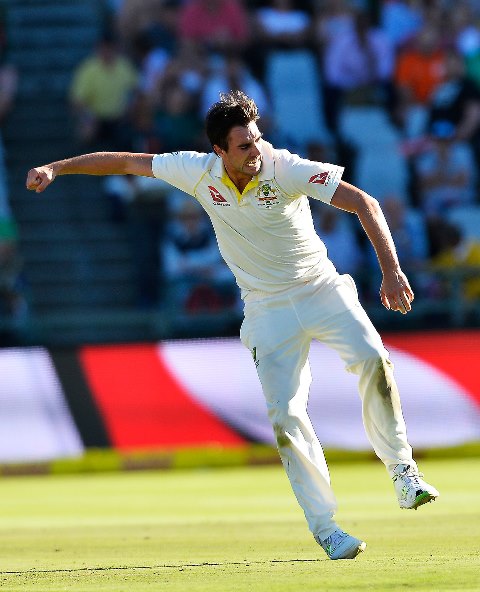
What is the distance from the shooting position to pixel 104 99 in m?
14.4

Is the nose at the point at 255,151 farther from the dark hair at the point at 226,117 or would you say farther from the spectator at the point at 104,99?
the spectator at the point at 104,99

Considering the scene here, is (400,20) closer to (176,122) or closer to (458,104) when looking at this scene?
(458,104)

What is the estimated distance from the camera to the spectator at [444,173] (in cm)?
1384

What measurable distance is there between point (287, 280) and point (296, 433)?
0.63 meters

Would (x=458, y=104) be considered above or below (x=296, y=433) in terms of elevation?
below

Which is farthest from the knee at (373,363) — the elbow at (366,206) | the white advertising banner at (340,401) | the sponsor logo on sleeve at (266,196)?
the white advertising banner at (340,401)

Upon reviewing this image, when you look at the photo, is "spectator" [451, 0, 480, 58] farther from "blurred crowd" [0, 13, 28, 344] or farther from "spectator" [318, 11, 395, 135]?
"blurred crowd" [0, 13, 28, 344]

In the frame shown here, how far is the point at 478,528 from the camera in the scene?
621 cm

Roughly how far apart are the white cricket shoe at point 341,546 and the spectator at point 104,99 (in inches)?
365

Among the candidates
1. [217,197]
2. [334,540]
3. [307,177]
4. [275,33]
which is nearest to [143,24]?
[275,33]

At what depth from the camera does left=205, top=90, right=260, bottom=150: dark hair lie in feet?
17.8

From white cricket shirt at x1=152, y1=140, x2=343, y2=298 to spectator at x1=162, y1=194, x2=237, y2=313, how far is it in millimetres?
6260

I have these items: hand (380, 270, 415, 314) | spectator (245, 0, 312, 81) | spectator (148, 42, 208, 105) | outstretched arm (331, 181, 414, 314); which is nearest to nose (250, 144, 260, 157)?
outstretched arm (331, 181, 414, 314)

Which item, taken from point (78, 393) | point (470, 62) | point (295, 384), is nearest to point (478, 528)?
point (295, 384)
